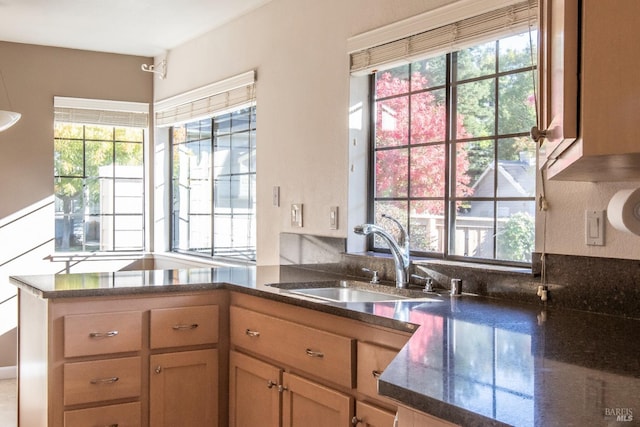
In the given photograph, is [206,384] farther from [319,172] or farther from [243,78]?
[243,78]

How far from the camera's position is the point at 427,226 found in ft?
9.73

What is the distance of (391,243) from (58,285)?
1.36 m

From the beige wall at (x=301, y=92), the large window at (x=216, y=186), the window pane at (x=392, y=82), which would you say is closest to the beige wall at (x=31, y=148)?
the large window at (x=216, y=186)

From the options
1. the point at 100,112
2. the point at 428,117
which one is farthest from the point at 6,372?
the point at 428,117

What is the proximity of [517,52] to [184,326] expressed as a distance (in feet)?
5.73

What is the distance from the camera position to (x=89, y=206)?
519 centimetres

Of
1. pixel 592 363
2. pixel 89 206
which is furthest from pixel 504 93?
pixel 89 206

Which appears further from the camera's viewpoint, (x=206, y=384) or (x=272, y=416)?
(x=206, y=384)

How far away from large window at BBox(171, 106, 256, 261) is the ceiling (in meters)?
0.62

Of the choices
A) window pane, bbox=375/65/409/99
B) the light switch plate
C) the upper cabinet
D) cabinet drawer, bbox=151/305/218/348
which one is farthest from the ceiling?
the upper cabinet

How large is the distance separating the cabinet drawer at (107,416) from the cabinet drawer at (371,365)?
1.13 metres

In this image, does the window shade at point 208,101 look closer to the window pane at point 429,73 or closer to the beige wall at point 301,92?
the beige wall at point 301,92

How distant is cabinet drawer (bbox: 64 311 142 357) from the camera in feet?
8.67

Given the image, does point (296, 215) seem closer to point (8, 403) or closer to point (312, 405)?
point (312, 405)
